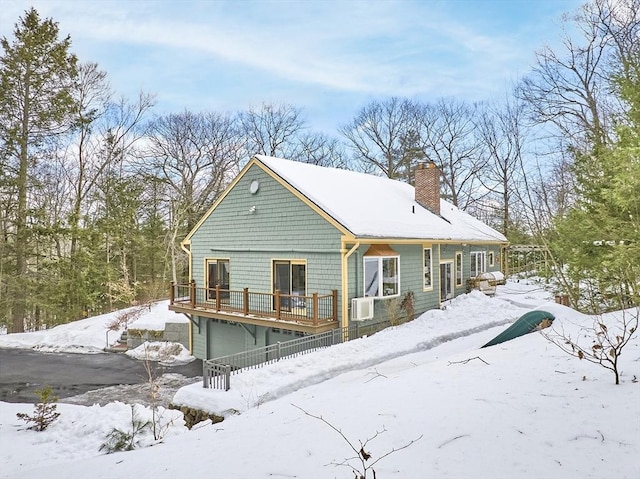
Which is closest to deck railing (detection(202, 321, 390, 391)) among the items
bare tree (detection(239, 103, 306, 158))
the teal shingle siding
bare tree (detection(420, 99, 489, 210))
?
the teal shingle siding

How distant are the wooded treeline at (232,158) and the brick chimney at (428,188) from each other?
7.84ft

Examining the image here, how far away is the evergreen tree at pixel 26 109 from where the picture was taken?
20172 mm

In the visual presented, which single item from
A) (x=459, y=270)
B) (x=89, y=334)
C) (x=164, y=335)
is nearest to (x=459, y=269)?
(x=459, y=270)

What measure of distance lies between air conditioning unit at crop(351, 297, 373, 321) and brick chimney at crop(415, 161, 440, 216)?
25.8 feet

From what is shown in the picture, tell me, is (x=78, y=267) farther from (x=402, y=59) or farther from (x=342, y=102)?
(x=342, y=102)

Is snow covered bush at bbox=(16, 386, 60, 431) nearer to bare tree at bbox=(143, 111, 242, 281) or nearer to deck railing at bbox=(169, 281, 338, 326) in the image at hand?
deck railing at bbox=(169, 281, 338, 326)

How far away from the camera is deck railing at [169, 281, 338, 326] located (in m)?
12.4

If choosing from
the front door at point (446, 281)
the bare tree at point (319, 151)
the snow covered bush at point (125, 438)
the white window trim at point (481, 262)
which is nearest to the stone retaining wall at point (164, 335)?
the snow covered bush at point (125, 438)

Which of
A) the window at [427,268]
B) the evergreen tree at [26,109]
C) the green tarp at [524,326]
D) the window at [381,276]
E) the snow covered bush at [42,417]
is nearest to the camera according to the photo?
the snow covered bush at [42,417]

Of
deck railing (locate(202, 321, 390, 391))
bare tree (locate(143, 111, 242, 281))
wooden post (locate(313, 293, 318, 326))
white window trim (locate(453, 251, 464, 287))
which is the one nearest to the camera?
deck railing (locate(202, 321, 390, 391))

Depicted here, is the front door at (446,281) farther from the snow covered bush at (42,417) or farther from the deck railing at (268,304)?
the snow covered bush at (42,417)

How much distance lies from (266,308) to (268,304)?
169 millimetres

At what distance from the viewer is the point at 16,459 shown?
6543mm

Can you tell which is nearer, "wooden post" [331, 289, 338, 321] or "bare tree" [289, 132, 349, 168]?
"wooden post" [331, 289, 338, 321]
